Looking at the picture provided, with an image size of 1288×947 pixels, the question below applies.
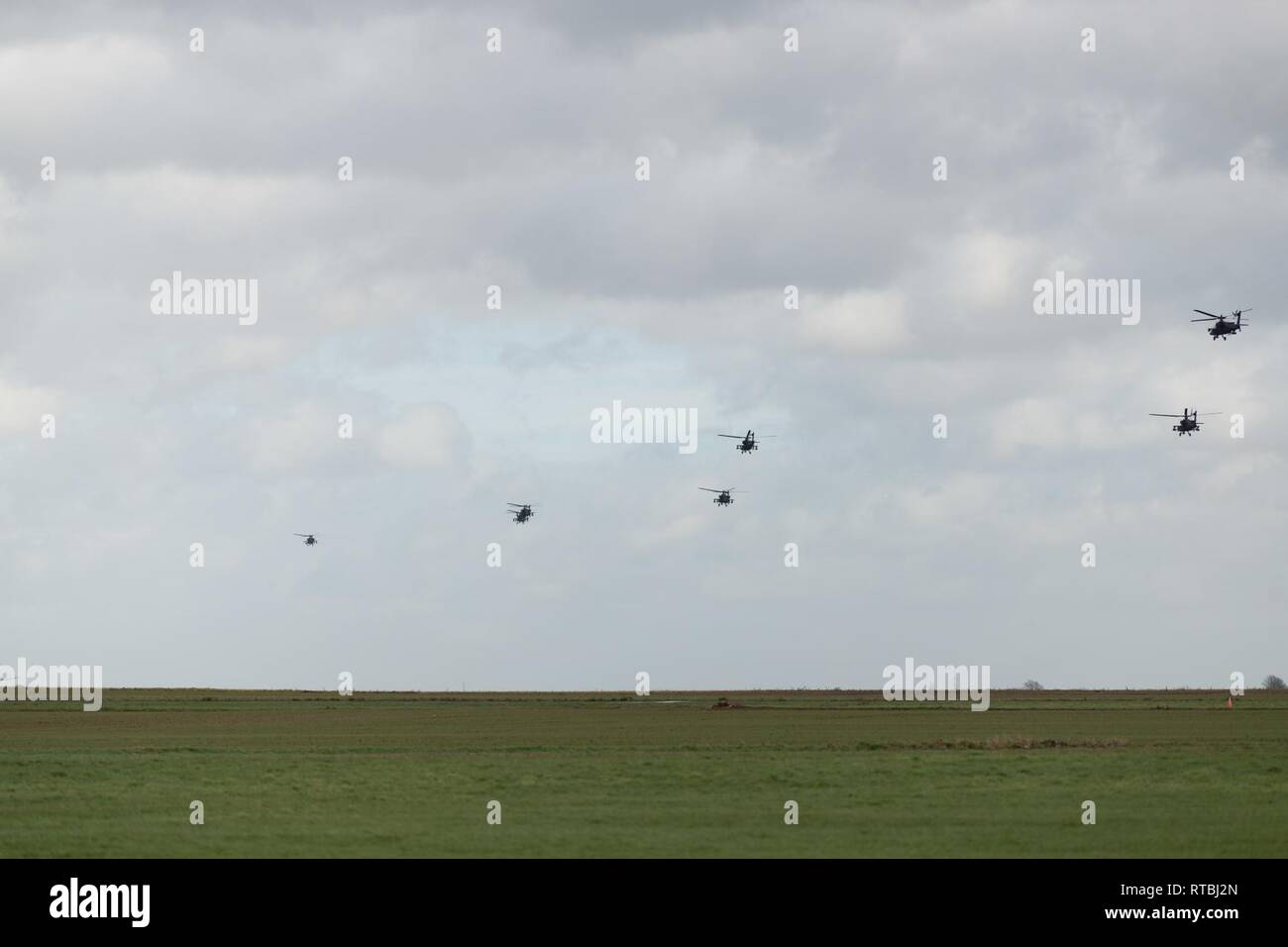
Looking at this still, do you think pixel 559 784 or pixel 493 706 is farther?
pixel 493 706

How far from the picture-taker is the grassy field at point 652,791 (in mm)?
33875

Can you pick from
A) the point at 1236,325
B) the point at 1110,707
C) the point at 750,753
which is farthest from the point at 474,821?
the point at 1110,707

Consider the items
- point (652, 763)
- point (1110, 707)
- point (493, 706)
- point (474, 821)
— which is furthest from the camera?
point (493, 706)

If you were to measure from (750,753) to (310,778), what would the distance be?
692 inches

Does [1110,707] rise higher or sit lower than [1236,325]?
lower

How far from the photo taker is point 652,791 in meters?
44.1

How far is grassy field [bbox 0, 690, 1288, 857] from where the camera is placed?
1334 inches

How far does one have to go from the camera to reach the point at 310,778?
48.2m
